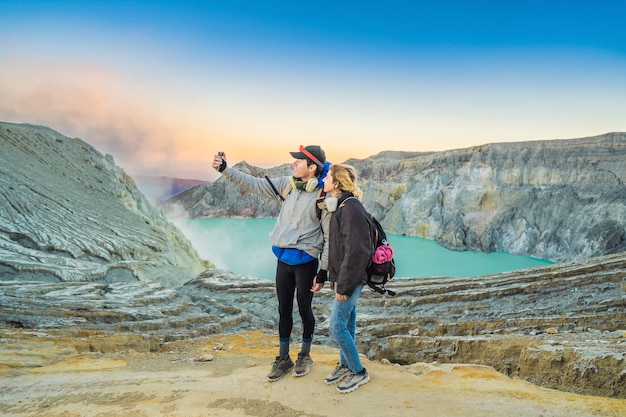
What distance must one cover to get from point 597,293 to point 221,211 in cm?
6997

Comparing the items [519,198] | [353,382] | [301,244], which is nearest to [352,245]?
[301,244]

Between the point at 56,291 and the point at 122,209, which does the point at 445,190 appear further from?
the point at 56,291

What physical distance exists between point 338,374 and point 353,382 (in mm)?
221

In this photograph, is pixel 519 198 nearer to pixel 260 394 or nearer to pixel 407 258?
pixel 407 258

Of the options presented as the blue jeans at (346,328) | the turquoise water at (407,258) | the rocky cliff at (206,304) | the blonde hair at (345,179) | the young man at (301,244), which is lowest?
the turquoise water at (407,258)

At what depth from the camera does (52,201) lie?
1912 cm

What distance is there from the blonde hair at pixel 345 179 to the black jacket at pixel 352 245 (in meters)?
0.13

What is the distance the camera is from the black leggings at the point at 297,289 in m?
4.08

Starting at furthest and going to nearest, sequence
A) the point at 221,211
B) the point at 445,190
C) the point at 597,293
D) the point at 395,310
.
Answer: the point at 221,211, the point at 445,190, the point at 395,310, the point at 597,293

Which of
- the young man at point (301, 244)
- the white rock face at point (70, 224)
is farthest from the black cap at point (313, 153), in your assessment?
the white rock face at point (70, 224)

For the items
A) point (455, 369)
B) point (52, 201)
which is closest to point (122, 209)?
point (52, 201)

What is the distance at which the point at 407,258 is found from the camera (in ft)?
126

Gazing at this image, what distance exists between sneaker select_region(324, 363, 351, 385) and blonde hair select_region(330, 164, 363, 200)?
1668 mm

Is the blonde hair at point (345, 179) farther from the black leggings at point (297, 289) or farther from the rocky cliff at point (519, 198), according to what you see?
the rocky cliff at point (519, 198)
